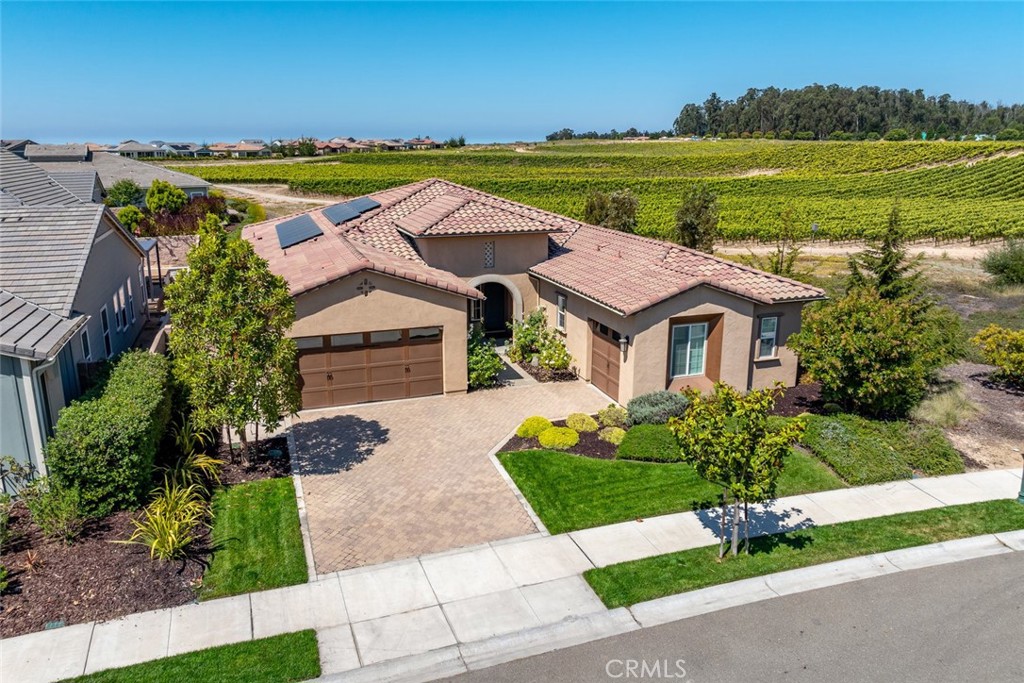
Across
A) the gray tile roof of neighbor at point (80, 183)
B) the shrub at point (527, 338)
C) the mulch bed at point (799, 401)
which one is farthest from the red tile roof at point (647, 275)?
the gray tile roof of neighbor at point (80, 183)

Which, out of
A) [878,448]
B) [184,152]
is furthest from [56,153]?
[184,152]

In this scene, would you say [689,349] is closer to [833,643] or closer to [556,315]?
[556,315]

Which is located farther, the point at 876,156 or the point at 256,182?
the point at 876,156

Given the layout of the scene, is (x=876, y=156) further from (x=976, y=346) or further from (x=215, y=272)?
(x=215, y=272)

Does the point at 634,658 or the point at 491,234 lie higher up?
the point at 491,234

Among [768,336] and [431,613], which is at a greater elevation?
[768,336]

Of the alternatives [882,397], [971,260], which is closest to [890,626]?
[882,397]

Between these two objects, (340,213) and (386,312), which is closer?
(386,312)
